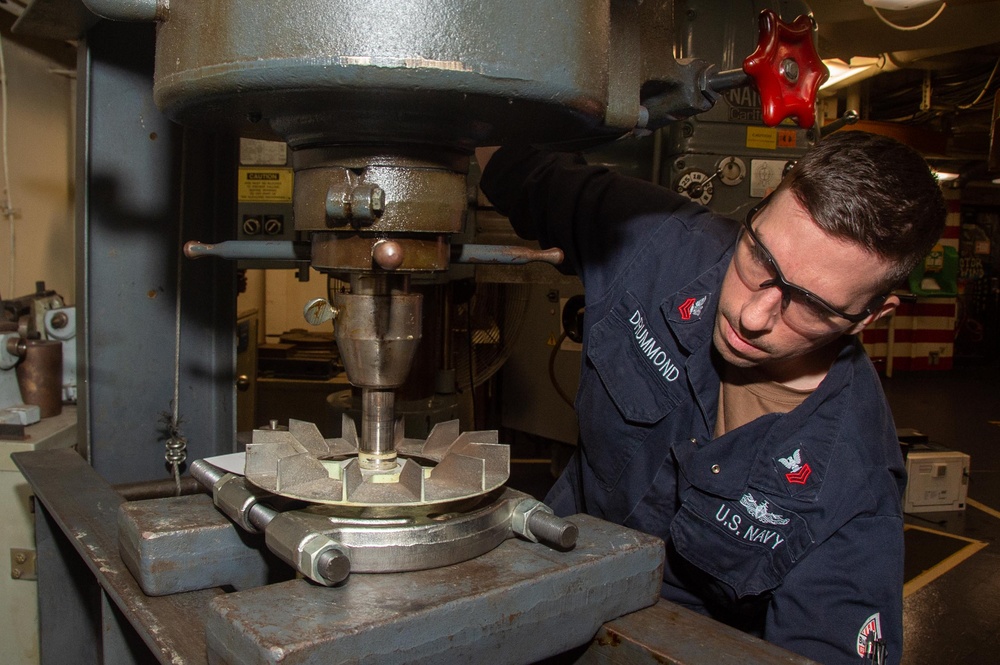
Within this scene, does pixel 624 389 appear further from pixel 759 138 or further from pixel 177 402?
pixel 759 138

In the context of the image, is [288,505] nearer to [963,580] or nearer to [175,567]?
[175,567]

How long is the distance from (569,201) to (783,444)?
0.55 m

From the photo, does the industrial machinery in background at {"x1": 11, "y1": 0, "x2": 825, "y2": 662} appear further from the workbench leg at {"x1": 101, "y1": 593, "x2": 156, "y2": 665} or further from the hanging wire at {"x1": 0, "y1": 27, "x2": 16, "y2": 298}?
the hanging wire at {"x1": 0, "y1": 27, "x2": 16, "y2": 298}

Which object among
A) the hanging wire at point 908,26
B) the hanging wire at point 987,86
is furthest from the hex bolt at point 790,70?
the hanging wire at point 987,86

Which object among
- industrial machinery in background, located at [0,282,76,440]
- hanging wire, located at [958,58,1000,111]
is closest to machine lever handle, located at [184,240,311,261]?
industrial machinery in background, located at [0,282,76,440]

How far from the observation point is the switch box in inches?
129

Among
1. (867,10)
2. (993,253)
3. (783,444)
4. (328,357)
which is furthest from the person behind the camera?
(993,253)

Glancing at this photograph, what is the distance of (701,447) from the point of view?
1.26 metres

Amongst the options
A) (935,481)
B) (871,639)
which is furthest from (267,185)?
(935,481)

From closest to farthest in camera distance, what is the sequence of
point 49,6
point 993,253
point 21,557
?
point 49,6
point 21,557
point 993,253

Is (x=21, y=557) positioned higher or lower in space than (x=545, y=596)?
lower

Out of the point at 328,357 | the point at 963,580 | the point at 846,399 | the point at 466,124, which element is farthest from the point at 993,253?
the point at 466,124

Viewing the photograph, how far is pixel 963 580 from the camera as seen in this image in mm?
2730

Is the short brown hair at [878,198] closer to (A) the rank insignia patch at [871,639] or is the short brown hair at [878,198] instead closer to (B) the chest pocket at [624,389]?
(B) the chest pocket at [624,389]
